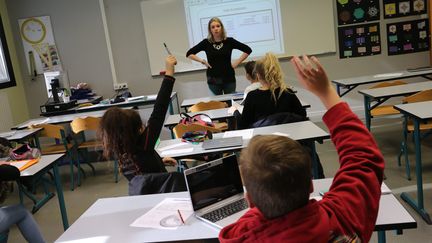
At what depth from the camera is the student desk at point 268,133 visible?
8.50ft

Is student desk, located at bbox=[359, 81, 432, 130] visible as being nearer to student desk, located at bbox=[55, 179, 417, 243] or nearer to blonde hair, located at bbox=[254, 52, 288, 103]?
blonde hair, located at bbox=[254, 52, 288, 103]

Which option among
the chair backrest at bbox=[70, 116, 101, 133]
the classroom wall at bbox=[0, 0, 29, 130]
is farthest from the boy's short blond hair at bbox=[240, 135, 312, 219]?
the classroom wall at bbox=[0, 0, 29, 130]

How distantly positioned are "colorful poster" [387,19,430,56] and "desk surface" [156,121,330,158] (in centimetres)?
368

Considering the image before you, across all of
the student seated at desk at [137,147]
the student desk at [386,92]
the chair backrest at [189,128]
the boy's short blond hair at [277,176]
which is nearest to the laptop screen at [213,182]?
the student seated at desk at [137,147]

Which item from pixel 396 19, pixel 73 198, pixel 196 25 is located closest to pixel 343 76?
pixel 396 19

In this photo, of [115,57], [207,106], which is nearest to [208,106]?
[207,106]

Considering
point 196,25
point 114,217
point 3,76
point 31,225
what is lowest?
point 31,225

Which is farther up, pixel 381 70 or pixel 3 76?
pixel 3 76

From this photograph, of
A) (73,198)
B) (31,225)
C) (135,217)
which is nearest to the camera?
(135,217)

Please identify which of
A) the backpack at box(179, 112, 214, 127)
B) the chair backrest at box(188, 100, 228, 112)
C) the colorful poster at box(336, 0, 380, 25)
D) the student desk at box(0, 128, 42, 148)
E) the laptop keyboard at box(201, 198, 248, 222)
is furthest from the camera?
the colorful poster at box(336, 0, 380, 25)

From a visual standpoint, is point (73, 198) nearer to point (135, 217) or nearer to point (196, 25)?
point (135, 217)

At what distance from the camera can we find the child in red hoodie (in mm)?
864

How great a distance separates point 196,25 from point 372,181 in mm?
5304

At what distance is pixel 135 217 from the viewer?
166cm
